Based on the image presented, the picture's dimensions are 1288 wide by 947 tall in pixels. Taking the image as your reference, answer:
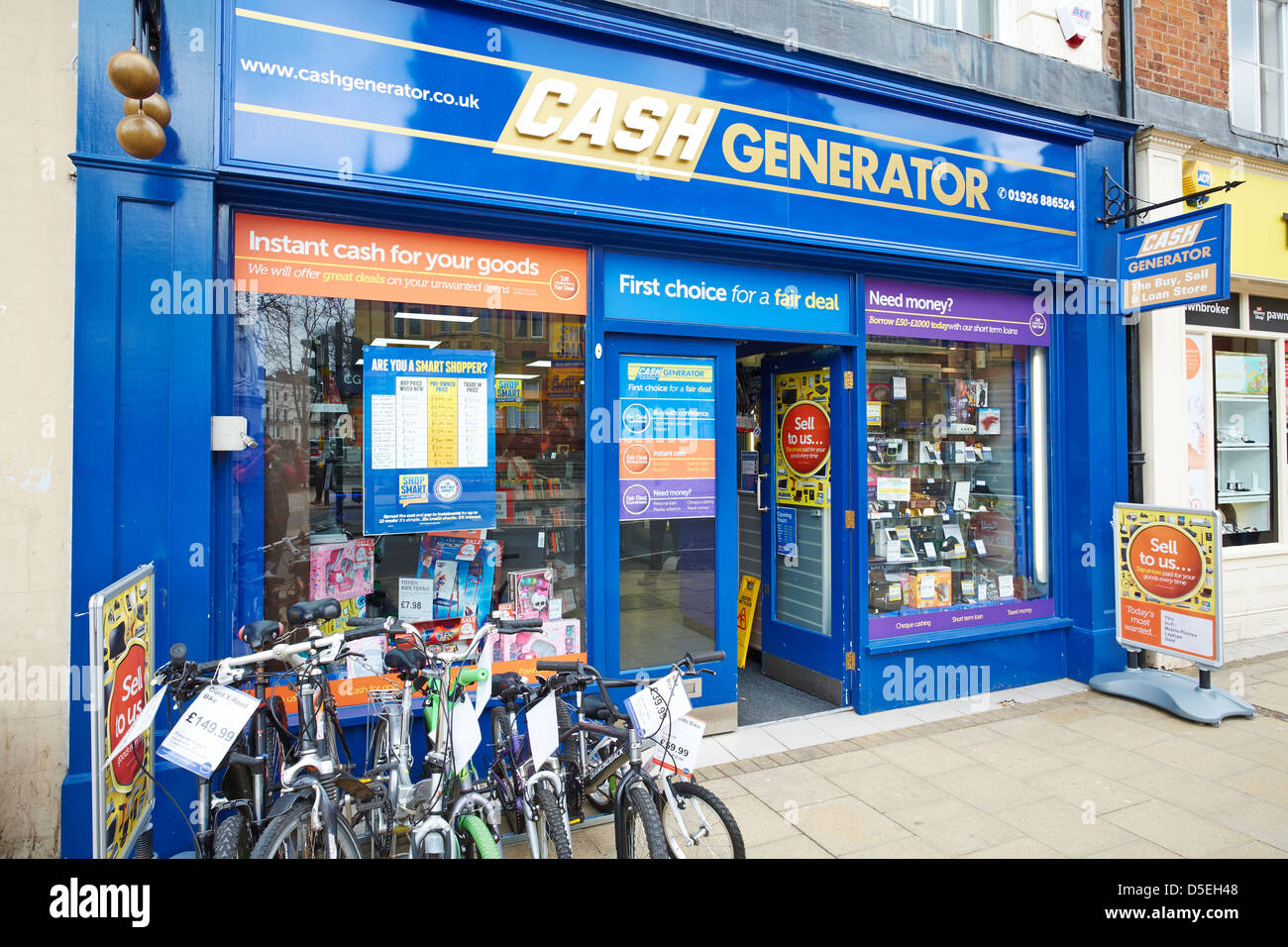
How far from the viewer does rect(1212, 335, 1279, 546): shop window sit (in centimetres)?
750

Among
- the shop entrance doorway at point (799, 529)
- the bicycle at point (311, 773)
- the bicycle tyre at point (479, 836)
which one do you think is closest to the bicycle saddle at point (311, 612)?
the bicycle at point (311, 773)

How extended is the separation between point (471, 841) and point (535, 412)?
2579 mm

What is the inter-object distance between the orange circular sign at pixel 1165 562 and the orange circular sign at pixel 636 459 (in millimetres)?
4014

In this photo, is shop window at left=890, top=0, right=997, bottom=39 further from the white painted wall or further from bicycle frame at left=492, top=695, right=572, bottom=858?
bicycle frame at left=492, top=695, right=572, bottom=858

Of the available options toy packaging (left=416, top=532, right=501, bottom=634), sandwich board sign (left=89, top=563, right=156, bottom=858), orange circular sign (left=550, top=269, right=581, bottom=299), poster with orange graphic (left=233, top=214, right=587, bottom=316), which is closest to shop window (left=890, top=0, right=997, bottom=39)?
orange circular sign (left=550, top=269, right=581, bottom=299)

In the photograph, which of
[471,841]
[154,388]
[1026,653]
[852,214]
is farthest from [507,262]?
[1026,653]

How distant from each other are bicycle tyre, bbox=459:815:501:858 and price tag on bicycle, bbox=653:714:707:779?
2.40ft

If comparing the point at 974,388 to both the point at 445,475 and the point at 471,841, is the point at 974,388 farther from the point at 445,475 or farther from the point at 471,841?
the point at 471,841

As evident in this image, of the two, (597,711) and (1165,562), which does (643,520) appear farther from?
(1165,562)

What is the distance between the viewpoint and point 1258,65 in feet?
25.3

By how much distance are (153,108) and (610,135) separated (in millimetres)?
2381

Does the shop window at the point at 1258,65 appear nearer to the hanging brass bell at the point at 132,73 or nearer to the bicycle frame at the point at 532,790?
the bicycle frame at the point at 532,790

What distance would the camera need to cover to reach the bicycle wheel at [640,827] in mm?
2809

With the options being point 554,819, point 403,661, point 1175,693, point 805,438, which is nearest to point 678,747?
point 554,819
